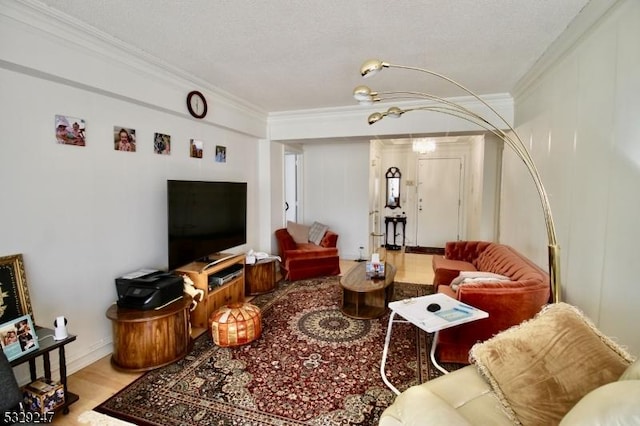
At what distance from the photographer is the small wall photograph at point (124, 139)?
2742mm

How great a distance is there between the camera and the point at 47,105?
2256 millimetres

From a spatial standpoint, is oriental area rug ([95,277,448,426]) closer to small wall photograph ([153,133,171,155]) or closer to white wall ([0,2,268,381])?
white wall ([0,2,268,381])

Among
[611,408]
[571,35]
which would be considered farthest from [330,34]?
[611,408]

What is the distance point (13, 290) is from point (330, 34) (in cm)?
269

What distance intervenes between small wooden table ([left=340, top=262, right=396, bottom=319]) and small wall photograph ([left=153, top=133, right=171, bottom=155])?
2286mm

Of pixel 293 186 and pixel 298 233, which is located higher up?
pixel 293 186

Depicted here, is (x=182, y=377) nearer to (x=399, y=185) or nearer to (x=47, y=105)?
(x=47, y=105)

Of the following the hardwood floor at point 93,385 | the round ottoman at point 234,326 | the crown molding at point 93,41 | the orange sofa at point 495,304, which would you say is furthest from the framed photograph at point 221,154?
the orange sofa at point 495,304

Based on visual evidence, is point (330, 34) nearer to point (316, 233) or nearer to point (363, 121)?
point (363, 121)

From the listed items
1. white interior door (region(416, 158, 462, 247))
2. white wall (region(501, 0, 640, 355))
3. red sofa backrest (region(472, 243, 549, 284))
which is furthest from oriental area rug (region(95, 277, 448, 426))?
white interior door (region(416, 158, 462, 247))

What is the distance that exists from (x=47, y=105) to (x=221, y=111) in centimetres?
184

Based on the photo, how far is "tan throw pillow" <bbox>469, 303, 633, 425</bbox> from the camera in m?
1.18

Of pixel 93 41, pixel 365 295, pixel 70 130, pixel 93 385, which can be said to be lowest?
pixel 93 385

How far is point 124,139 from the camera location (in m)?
2.81
